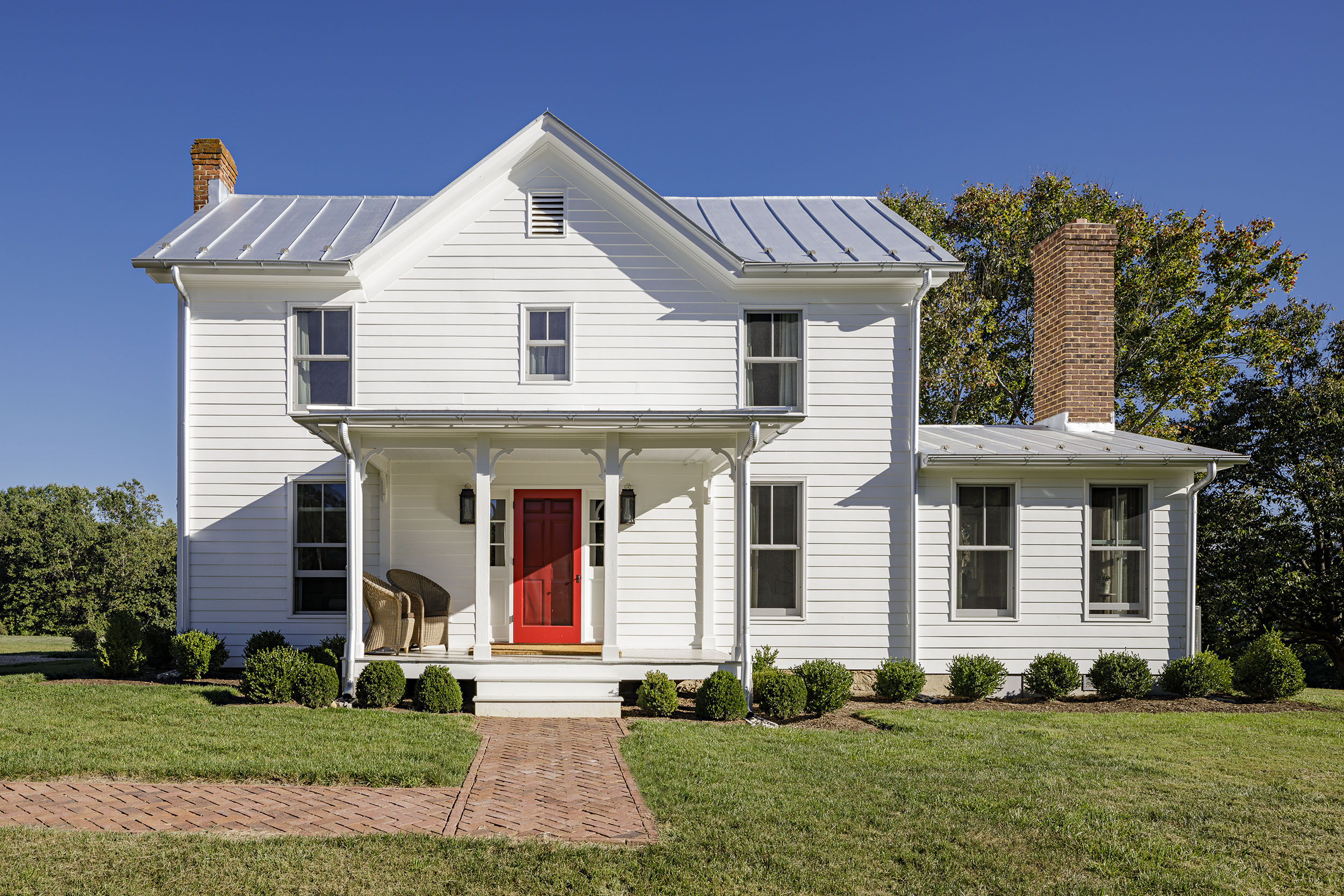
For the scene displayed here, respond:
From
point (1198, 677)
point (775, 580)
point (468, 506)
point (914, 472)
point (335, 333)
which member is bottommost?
point (1198, 677)

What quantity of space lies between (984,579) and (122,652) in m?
11.6

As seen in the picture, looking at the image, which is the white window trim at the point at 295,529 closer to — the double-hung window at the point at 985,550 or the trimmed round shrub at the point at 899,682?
the trimmed round shrub at the point at 899,682

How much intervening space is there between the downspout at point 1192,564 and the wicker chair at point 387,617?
10.4 m

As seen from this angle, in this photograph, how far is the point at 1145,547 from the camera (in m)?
12.6

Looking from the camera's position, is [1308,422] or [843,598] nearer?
[843,598]

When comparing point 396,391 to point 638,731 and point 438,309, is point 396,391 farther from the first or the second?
point 638,731

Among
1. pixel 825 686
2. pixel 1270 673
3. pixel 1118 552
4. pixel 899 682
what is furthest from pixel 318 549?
pixel 1270 673

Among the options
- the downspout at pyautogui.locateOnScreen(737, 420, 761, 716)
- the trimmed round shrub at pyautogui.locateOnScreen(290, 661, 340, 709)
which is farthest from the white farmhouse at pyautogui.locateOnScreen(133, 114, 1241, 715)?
the trimmed round shrub at pyautogui.locateOnScreen(290, 661, 340, 709)

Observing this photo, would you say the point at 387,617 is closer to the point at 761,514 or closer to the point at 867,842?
the point at 761,514

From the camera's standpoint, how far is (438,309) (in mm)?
12484

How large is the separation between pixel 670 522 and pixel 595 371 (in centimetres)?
233

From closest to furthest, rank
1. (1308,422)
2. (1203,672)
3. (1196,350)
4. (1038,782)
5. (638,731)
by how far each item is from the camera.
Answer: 1. (1038,782)
2. (638,731)
3. (1203,672)
4. (1308,422)
5. (1196,350)

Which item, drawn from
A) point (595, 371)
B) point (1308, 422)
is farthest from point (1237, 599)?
point (595, 371)

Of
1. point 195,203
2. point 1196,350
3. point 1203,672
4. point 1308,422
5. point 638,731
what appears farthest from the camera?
point 1196,350
